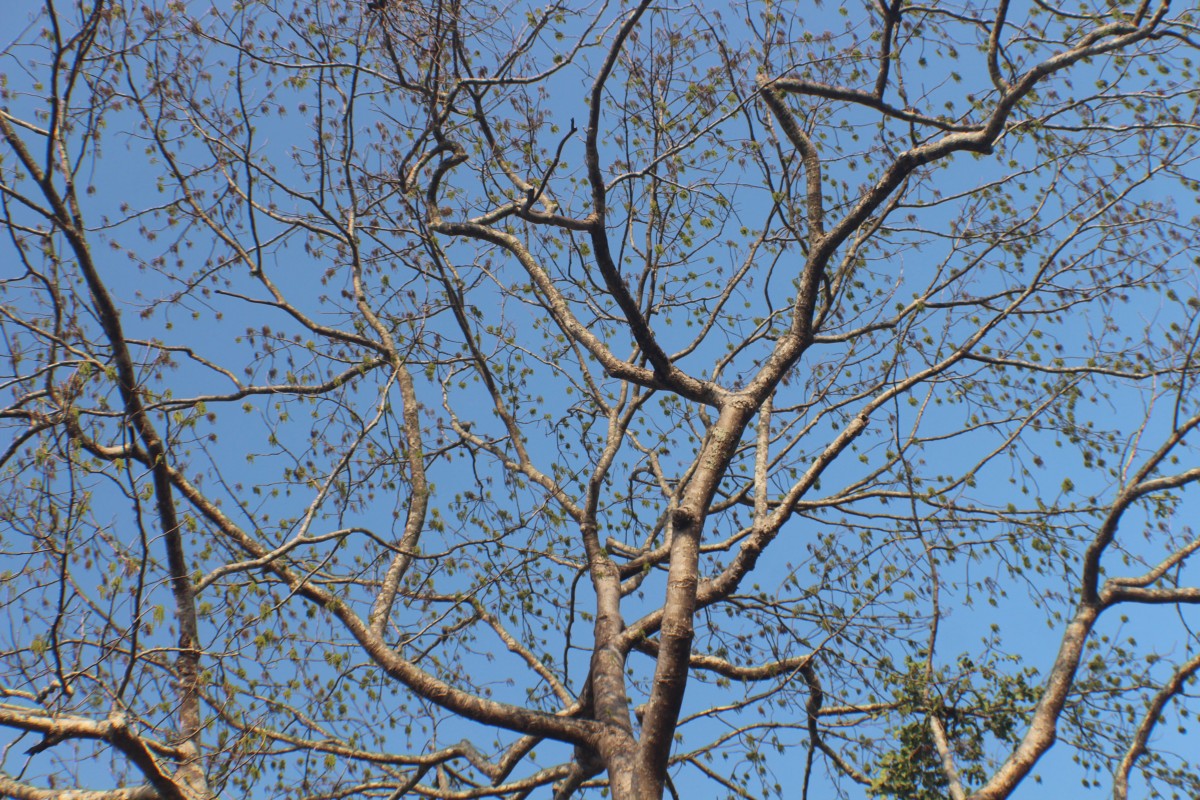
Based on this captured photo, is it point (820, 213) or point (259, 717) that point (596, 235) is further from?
point (259, 717)

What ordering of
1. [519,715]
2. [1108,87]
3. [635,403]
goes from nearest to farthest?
[519,715], [1108,87], [635,403]

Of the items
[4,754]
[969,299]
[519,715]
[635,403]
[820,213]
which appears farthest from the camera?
[635,403]

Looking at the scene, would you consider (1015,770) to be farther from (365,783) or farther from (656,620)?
(365,783)

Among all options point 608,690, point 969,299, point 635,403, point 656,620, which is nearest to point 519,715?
point 608,690

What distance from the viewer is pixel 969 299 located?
8.13m

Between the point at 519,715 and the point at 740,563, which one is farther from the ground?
the point at 740,563

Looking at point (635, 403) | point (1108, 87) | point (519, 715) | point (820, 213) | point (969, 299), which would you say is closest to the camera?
point (519, 715)

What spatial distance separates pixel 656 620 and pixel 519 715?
1.65 meters

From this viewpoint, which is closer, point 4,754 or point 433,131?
point 4,754

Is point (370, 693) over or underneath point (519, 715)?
over

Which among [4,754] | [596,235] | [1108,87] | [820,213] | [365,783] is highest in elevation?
[1108,87]

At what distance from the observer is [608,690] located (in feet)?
21.5

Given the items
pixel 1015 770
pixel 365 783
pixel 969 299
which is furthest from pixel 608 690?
pixel 969 299

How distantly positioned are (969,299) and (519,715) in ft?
17.0
